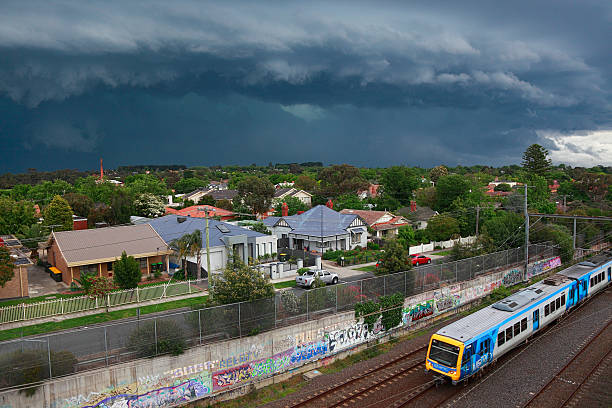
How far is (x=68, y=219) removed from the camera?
2141 inches

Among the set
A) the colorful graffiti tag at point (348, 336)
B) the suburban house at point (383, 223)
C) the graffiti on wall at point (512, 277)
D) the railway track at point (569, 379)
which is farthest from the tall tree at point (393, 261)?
the suburban house at point (383, 223)

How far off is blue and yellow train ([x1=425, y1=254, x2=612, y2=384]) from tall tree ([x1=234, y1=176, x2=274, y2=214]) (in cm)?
5068

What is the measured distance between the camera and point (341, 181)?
102m

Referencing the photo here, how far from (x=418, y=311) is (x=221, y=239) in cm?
2077

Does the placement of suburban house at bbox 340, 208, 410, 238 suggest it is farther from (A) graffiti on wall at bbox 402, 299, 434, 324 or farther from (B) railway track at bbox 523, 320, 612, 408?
(B) railway track at bbox 523, 320, 612, 408

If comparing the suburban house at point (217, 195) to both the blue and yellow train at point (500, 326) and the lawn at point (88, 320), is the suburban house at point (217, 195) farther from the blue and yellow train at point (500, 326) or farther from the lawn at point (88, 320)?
the blue and yellow train at point (500, 326)

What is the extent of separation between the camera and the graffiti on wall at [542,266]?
43.0m

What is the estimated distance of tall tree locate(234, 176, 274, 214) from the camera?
74.6 metres

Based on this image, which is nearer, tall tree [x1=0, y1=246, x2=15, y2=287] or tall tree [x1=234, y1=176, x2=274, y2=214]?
tall tree [x1=0, y1=246, x2=15, y2=287]

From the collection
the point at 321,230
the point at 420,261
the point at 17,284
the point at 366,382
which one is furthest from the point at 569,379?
the point at 17,284

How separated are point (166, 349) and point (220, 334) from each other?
2.78 meters

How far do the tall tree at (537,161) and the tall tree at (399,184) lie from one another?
132ft

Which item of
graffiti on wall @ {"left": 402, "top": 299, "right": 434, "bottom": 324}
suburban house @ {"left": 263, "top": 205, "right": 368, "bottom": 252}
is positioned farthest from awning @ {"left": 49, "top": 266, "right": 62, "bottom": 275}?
graffiti on wall @ {"left": 402, "top": 299, "right": 434, "bottom": 324}

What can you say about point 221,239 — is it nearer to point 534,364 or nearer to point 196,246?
point 196,246
